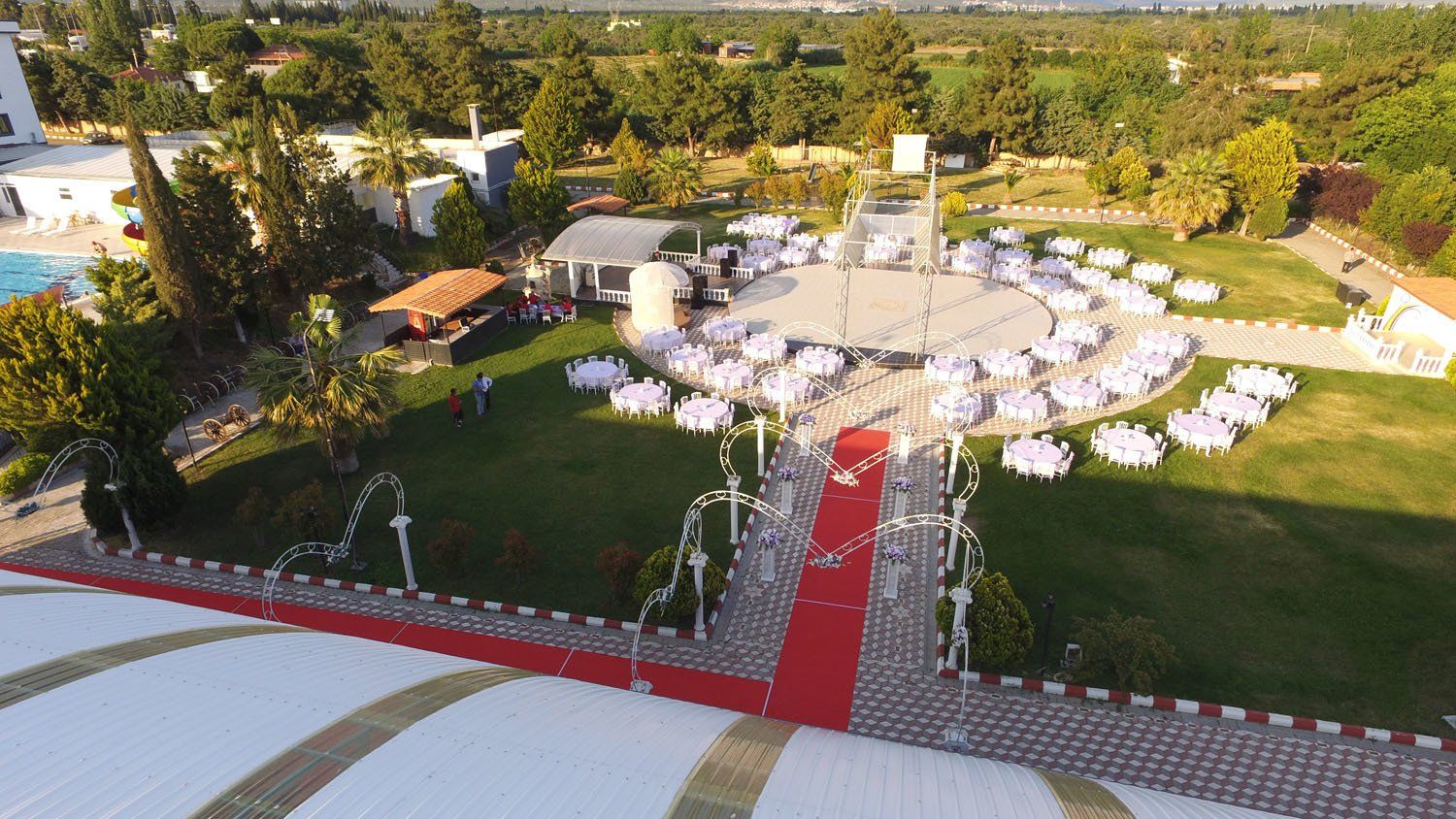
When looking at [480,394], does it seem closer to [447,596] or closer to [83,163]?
[447,596]

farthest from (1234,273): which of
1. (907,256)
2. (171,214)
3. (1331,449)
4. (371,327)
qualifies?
(171,214)

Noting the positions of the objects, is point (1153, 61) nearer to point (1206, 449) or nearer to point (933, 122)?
point (933, 122)

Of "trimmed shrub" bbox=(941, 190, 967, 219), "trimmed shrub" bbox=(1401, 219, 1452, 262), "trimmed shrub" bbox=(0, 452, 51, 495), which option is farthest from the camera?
"trimmed shrub" bbox=(941, 190, 967, 219)

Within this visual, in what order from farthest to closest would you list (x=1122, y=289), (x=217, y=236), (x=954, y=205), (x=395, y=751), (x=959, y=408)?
(x=954, y=205), (x=1122, y=289), (x=217, y=236), (x=959, y=408), (x=395, y=751)

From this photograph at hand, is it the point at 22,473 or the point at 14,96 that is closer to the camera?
the point at 22,473

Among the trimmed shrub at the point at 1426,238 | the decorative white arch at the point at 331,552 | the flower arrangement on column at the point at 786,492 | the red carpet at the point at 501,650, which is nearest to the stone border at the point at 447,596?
the decorative white arch at the point at 331,552

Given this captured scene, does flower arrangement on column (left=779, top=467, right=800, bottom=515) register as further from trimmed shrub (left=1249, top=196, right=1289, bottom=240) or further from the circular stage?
trimmed shrub (left=1249, top=196, right=1289, bottom=240)

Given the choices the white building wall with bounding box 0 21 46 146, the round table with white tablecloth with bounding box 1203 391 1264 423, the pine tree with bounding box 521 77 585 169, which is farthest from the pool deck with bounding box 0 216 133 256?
the round table with white tablecloth with bounding box 1203 391 1264 423

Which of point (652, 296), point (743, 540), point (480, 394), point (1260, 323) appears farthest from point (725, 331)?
point (1260, 323)
